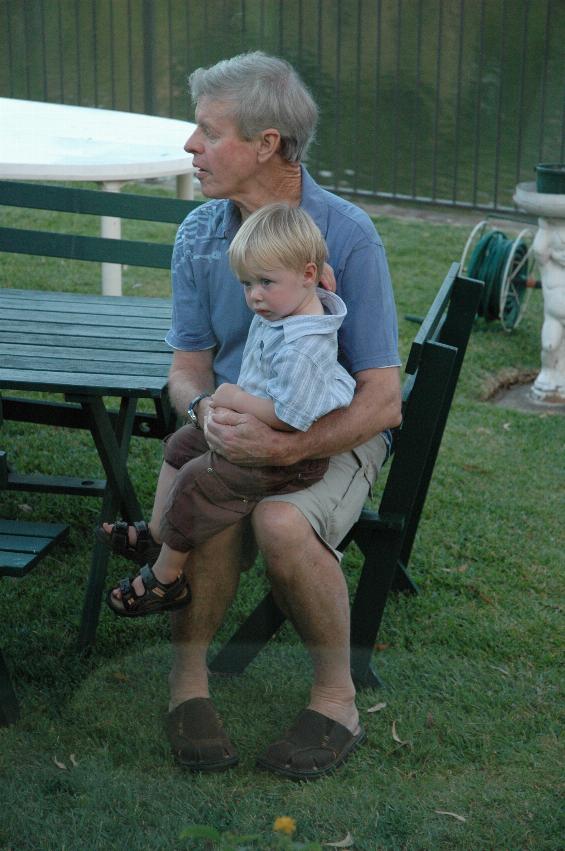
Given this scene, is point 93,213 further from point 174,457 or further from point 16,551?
point 16,551

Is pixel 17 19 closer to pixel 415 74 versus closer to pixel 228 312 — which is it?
pixel 415 74

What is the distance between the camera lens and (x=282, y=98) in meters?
2.77

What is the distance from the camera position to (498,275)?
6391 mm

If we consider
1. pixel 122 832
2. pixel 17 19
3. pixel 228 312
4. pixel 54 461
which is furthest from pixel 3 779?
pixel 17 19

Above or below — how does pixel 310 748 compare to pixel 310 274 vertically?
below

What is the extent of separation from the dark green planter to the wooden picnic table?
2.37m

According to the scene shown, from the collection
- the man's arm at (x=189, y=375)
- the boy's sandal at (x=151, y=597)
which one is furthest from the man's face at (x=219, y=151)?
the boy's sandal at (x=151, y=597)

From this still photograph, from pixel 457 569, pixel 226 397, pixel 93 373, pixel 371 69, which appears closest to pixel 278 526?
pixel 226 397

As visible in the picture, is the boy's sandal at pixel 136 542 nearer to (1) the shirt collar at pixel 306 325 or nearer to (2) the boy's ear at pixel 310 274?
(1) the shirt collar at pixel 306 325

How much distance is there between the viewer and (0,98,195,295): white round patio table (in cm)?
417

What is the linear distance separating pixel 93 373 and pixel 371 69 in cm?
827

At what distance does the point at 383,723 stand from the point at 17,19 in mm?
10231

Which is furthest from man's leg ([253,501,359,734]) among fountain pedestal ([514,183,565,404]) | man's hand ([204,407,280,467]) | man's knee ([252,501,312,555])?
fountain pedestal ([514,183,565,404])

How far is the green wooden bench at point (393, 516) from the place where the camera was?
2.89m
